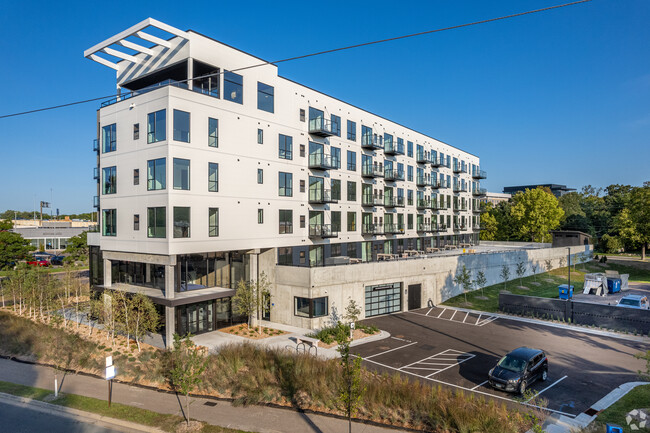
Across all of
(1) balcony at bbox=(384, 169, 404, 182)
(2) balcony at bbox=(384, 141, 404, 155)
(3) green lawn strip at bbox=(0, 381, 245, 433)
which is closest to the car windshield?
(3) green lawn strip at bbox=(0, 381, 245, 433)

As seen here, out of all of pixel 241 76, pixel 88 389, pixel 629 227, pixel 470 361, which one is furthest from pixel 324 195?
pixel 629 227

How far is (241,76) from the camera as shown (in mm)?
28344

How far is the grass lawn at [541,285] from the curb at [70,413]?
28.7 m

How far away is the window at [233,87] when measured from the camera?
90.0ft

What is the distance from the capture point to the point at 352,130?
39.3 metres

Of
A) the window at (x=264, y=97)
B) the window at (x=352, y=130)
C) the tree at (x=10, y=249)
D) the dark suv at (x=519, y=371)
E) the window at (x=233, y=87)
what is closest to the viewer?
A: the dark suv at (x=519, y=371)

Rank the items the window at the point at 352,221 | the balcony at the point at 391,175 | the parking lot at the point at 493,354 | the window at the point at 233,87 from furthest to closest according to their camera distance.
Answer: the balcony at the point at 391,175 → the window at the point at 352,221 → the window at the point at 233,87 → the parking lot at the point at 493,354

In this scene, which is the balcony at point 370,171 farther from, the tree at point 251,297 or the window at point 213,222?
the window at point 213,222

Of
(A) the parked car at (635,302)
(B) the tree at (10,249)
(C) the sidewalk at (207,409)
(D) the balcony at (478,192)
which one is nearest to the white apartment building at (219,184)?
(C) the sidewalk at (207,409)

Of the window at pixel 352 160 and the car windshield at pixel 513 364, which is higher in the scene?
the window at pixel 352 160

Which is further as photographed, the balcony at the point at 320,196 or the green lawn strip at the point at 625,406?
the balcony at the point at 320,196

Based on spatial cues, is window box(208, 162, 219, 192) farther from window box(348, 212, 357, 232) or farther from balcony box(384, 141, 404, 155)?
balcony box(384, 141, 404, 155)

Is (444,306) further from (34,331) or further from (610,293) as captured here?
(34,331)

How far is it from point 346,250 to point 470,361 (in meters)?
19.3
